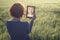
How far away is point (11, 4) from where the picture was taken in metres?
1.86

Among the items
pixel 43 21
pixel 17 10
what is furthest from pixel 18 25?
pixel 43 21

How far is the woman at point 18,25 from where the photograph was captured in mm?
1839

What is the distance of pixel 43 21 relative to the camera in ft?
5.98

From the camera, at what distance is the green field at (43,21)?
180 cm

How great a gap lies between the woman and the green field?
43 mm

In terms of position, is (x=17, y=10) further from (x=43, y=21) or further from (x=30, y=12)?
(x=43, y=21)

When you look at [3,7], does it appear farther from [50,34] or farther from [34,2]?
[50,34]

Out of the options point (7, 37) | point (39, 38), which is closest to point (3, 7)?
point (7, 37)

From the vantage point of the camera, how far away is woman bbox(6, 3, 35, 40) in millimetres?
1839

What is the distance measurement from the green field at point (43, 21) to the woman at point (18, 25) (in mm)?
43

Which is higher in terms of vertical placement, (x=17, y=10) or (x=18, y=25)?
(x=17, y=10)

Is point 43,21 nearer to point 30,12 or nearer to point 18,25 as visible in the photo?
point 30,12

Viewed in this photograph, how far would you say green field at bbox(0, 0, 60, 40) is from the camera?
1.80 metres

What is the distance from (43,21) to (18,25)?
10.6 inches
